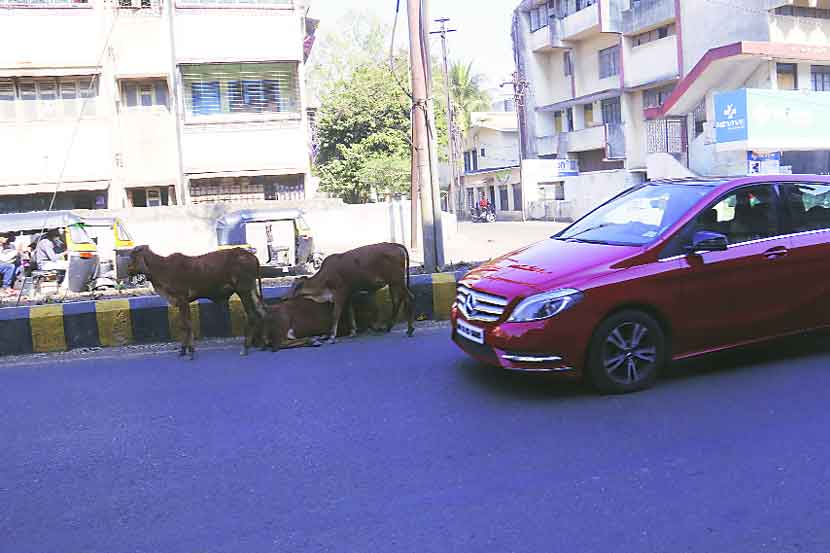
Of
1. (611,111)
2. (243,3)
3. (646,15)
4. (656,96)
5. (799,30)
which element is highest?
(646,15)

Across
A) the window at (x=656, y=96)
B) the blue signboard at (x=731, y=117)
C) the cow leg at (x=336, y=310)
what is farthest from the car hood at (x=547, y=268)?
the window at (x=656, y=96)

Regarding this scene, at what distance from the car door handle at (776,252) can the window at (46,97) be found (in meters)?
23.5

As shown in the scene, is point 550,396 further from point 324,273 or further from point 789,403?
point 324,273

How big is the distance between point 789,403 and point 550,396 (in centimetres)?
167

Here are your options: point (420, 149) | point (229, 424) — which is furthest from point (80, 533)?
point (420, 149)

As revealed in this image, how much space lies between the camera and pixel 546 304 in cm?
599

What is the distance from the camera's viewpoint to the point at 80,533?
4133 mm

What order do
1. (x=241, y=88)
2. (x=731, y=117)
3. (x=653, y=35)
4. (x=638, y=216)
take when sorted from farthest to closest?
(x=653, y=35)
(x=731, y=117)
(x=241, y=88)
(x=638, y=216)

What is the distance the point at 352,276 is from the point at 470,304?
2449 millimetres

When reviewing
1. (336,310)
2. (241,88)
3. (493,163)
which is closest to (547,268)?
(336,310)

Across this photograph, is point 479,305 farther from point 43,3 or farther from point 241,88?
point 43,3

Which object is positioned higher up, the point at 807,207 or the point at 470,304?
the point at 807,207

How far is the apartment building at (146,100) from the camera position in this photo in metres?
25.5

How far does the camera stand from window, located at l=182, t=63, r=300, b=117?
26.8m
